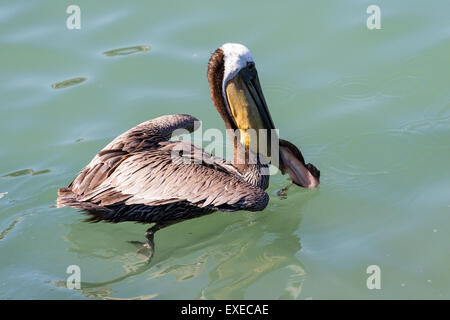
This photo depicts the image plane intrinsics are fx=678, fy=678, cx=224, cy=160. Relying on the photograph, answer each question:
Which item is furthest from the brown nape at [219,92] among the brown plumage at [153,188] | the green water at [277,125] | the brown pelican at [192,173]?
the green water at [277,125]

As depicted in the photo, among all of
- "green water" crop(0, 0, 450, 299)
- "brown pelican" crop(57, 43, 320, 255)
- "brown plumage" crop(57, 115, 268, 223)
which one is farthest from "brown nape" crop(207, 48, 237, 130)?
"green water" crop(0, 0, 450, 299)

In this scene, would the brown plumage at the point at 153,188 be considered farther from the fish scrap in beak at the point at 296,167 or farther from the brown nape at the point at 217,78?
the brown nape at the point at 217,78

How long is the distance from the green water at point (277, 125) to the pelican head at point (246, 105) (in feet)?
1.06

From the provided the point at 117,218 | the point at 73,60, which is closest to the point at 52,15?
the point at 73,60

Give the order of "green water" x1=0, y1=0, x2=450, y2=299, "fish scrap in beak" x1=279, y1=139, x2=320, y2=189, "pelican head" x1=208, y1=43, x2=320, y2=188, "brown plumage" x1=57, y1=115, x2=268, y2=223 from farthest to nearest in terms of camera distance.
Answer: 1. "fish scrap in beak" x1=279, y1=139, x2=320, y2=189
2. "pelican head" x1=208, y1=43, x2=320, y2=188
3. "brown plumage" x1=57, y1=115, x2=268, y2=223
4. "green water" x1=0, y1=0, x2=450, y2=299

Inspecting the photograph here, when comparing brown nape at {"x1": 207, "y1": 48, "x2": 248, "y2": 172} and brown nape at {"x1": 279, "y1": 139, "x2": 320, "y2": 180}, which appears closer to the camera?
brown nape at {"x1": 207, "y1": 48, "x2": 248, "y2": 172}

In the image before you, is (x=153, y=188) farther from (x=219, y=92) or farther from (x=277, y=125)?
(x=277, y=125)

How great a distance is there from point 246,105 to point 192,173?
81cm

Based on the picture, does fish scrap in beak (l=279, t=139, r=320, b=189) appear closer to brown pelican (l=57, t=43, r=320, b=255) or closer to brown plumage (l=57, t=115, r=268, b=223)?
brown pelican (l=57, t=43, r=320, b=255)

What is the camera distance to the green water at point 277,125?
5492mm

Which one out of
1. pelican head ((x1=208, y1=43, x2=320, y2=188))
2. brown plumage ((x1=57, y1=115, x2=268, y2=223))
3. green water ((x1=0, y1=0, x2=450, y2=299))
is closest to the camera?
green water ((x1=0, y1=0, x2=450, y2=299))

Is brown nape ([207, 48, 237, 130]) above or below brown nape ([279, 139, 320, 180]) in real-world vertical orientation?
above

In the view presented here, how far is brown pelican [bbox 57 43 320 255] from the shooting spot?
5738 millimetres

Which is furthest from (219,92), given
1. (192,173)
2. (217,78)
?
(192,173)
